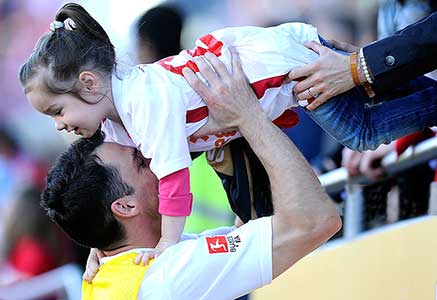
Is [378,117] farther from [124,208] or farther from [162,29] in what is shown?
[162,29]

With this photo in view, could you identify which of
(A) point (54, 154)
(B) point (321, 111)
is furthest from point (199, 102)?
(A) point (54, 154)

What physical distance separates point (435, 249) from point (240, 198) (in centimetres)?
84

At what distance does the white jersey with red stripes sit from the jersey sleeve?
189 millimetres

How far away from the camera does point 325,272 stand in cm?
353

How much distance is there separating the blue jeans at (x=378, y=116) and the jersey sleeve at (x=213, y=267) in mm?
264

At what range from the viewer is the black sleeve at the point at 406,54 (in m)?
2.15

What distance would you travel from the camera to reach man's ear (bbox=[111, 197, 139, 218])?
2.37 m

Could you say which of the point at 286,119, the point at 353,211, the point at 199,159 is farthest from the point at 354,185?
the point at 286,119

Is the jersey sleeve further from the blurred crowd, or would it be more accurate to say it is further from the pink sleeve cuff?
the blurred crowd

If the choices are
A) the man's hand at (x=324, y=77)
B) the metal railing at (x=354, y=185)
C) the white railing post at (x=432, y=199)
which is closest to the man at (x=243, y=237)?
the man's hand at (x=324, y=77)

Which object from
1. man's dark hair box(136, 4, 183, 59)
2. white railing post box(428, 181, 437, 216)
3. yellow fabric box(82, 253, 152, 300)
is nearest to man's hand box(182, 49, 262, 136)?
yellow fabric box(82, 253, 152, 300)

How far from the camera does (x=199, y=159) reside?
401 centimetres

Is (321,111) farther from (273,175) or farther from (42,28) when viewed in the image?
(42,28)

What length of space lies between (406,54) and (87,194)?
0.77 m
